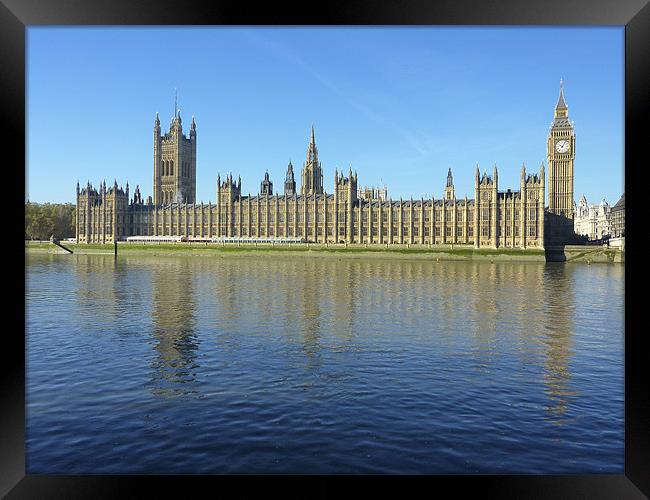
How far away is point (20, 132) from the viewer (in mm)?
6695

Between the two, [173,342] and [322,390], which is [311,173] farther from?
[322,390]

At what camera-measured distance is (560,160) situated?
12425 centimetres

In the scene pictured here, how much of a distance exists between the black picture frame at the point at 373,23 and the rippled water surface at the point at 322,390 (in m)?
4.16

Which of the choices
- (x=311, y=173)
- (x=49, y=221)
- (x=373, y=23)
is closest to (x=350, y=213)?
(x=311, y=173)

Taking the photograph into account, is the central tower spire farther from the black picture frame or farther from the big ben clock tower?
the black picture frame

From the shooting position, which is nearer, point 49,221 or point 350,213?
point 350,213

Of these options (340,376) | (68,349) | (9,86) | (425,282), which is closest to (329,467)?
(340,376)

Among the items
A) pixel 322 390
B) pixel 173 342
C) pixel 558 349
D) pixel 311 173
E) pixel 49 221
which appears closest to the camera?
pixel 322 390

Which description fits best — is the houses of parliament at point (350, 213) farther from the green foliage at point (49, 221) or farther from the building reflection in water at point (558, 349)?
the building reflection in water at point (558, 349)

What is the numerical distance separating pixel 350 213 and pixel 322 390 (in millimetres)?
112577

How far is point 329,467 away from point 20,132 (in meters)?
7.54

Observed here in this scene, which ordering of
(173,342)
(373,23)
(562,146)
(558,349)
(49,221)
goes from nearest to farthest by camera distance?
1. (373,23)
2. (558,349)
3. (173,342)
4. (562,146)
5. (49,221)

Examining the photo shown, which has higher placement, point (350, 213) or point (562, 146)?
point (562, 146)

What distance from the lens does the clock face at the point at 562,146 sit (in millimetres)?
123938
